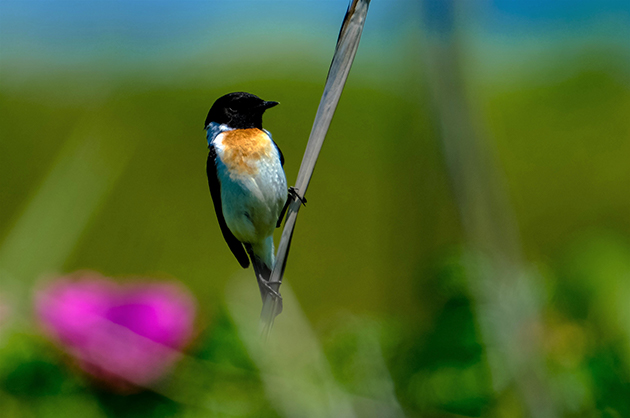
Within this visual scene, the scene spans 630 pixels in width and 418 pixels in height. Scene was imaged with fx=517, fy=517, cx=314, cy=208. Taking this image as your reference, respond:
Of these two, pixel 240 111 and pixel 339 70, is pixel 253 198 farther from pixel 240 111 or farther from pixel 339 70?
pixel 339 70

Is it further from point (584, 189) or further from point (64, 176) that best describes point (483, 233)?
point (584, 189)

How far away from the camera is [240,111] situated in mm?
632

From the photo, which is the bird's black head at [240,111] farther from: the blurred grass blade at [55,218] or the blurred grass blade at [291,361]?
the blurred grass blade at [291,361]

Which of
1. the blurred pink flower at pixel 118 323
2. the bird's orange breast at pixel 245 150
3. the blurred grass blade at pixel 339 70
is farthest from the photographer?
the bird's orange breast at pixel 245 150

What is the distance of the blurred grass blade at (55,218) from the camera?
532 millimetres

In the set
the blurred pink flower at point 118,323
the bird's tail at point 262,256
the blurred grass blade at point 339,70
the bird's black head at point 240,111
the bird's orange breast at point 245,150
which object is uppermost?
the blurred grass blade at point 339,70

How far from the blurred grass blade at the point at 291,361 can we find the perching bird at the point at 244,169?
0.20 m

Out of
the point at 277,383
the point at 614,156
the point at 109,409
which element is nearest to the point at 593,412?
the point at 277,383

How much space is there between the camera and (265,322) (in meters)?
0.28

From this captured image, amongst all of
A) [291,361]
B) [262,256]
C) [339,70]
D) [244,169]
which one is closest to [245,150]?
[244,169]

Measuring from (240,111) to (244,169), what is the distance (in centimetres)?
8

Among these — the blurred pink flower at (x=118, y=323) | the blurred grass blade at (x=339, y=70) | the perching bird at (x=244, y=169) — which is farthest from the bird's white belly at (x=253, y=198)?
the blurred grass blade at (x=339, y=70)

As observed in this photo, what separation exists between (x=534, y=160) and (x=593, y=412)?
260 centimetres

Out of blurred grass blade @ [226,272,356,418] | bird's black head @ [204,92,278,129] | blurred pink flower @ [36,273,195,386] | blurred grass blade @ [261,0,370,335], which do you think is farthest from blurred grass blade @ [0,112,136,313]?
blurred grass blade @ [261,0,370,335]
